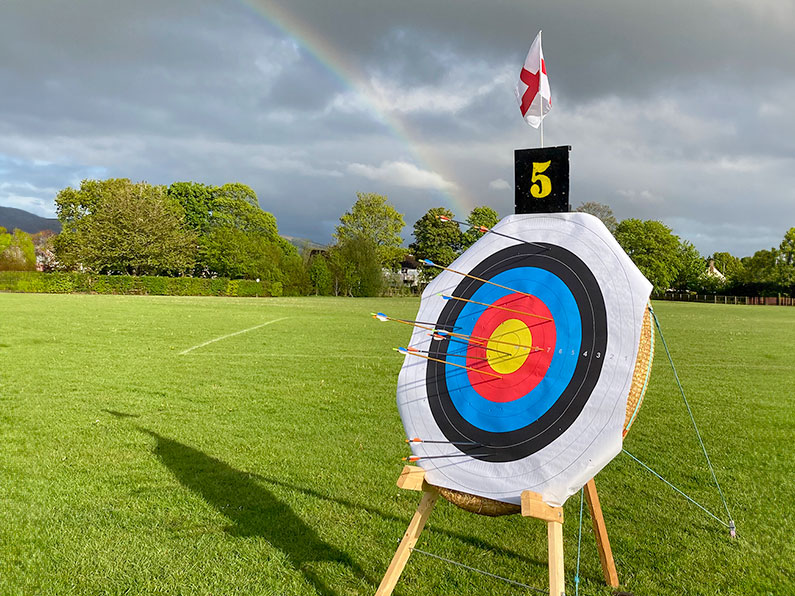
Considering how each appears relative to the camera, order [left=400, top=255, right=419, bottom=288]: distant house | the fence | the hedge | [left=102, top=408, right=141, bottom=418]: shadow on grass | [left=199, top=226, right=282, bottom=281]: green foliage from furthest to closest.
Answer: [left=400, top=255, right=419, bottom=288]: distant house, the fence, [left=199, top=226, right=282, bottom=281]: green foliage, the hedge, [left=102, top=408, right=141, bottom=418]: shadow on grass

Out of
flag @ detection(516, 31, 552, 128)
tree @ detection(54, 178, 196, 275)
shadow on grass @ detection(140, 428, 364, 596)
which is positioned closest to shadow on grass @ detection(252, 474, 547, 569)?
shadow on grass @ detection(140, 428, 364, 596)

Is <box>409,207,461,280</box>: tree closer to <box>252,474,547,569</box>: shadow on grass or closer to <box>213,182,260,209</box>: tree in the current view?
<box>213,182,260,209</box>: tree

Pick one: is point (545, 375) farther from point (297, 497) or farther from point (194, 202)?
point (194, 202)

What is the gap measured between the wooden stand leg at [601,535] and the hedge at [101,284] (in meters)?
49.8

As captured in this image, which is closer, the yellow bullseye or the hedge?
the yellow bullseye

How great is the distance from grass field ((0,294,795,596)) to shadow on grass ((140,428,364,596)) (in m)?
0.02

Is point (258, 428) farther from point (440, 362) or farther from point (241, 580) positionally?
point (440, 362)

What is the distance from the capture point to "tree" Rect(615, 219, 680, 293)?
6988cm

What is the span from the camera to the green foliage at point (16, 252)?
6902 cm

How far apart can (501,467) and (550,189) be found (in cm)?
139

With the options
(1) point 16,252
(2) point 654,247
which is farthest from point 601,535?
(1) point 16,252

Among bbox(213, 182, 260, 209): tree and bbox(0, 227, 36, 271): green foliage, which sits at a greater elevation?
bbox(213, 182, 260, 209): tree

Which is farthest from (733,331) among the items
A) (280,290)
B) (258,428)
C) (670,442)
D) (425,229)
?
(425,229)

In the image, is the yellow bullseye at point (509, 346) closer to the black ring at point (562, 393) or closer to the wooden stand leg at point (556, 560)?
the black ring at point (562, 393)
